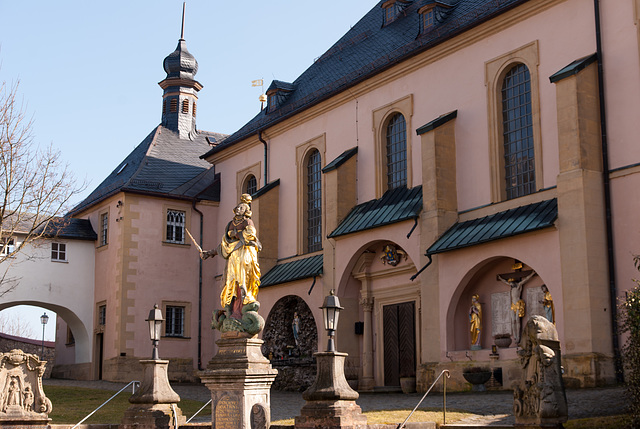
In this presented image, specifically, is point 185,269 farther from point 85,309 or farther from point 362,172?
point 362,172

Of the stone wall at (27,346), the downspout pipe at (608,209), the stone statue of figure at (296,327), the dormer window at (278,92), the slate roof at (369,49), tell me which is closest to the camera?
the downspout pipe at (608,209)

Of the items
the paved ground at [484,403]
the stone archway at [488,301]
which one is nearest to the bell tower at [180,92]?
the paved ground at [484,403]

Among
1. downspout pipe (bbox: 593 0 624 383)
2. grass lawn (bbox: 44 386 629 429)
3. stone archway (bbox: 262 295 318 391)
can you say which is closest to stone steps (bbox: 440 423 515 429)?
grass lawn (bbox: 44 386 629 429)

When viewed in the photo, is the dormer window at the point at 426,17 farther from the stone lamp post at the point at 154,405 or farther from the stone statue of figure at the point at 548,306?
the stone lamp post at the point at 154,405

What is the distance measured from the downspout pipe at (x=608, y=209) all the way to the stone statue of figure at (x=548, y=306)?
4.79ft

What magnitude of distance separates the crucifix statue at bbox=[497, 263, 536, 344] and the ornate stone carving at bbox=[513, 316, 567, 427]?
369 inches

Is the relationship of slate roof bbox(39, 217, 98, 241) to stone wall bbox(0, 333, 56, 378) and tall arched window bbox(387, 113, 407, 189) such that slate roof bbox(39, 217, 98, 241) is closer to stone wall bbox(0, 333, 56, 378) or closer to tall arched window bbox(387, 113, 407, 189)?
stone wall bbox(0, 333, 56, 378)

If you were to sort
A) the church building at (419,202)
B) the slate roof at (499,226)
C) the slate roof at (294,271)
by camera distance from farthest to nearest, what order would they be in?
1. the slate roof at (294,271)
2. the slate roof at (499,226)
3. the church building at (419,202)

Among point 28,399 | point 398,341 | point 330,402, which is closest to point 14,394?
point 28,399

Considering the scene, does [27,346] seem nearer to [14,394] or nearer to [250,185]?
[250,185]

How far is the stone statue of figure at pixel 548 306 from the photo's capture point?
2100 centimetres

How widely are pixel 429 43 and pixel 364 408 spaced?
11.4 meters

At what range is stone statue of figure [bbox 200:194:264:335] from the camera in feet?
47.2

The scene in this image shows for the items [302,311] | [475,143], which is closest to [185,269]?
[302,311]
